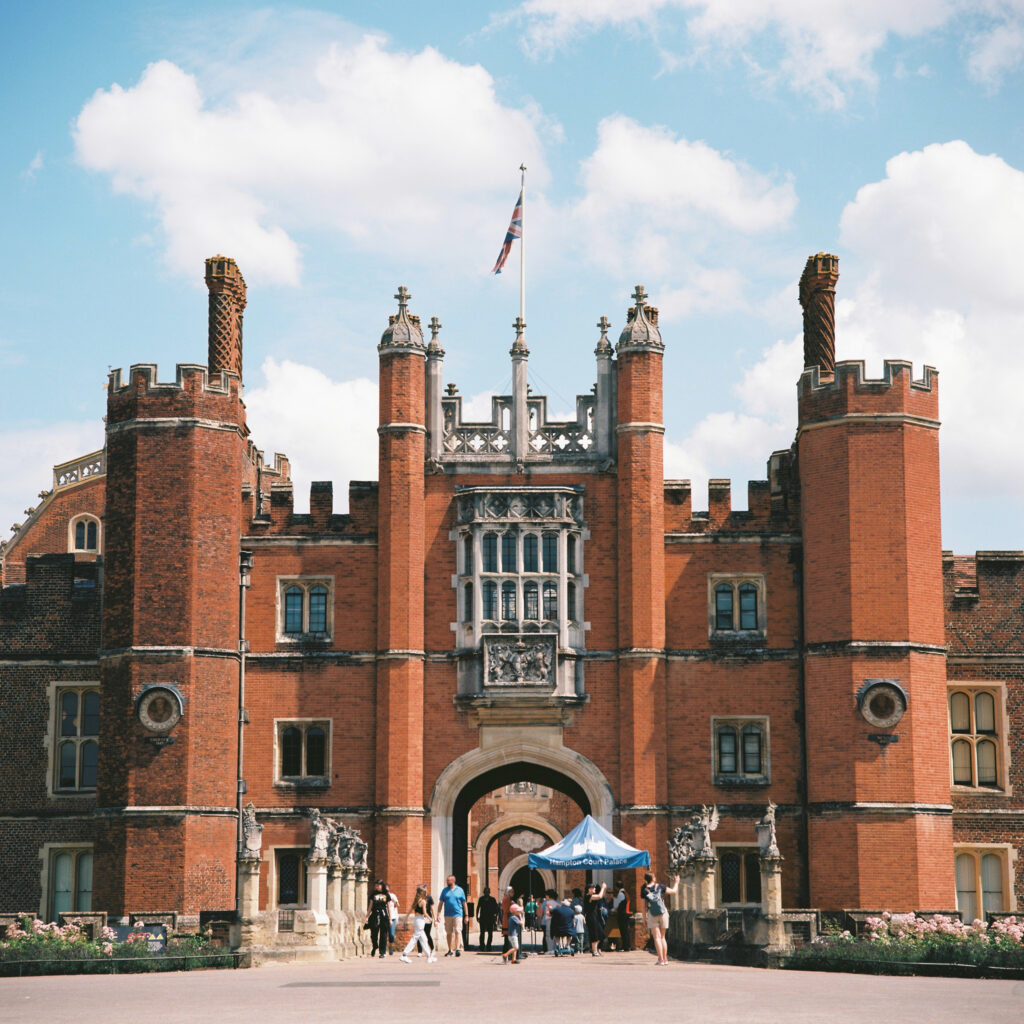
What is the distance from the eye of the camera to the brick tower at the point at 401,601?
3816 centimetres

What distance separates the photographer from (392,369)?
39812mm

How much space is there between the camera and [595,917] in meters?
34.2

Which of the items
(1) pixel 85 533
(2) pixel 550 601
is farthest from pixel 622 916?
(1) pixel 85 533

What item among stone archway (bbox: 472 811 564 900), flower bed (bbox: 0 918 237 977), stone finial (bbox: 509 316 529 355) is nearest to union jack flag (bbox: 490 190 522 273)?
stone finial (bbox: 509 316 529 355)

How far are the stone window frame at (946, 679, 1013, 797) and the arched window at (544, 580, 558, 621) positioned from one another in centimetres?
925

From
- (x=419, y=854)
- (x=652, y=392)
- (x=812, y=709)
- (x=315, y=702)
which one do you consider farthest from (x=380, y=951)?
(x=652, y=392)

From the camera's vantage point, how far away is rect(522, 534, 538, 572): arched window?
1540 inches

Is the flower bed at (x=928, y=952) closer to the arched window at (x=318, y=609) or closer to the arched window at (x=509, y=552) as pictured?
the arched window at (x=509, y=552)

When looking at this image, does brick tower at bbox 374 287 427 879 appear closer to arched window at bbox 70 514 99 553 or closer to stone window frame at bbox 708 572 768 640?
stone window frame at bbox 708 572 768 640

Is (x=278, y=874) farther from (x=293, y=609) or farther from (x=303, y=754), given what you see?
(x=293, y=609)

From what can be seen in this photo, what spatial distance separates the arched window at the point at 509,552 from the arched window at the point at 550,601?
0.89 m

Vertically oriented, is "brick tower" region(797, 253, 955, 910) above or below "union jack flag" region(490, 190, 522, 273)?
below

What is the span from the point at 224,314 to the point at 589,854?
53.9ft

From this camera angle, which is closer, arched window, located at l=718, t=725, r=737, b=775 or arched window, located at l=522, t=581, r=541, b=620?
arched window, located at l=522, t=581, r=541, b=620
